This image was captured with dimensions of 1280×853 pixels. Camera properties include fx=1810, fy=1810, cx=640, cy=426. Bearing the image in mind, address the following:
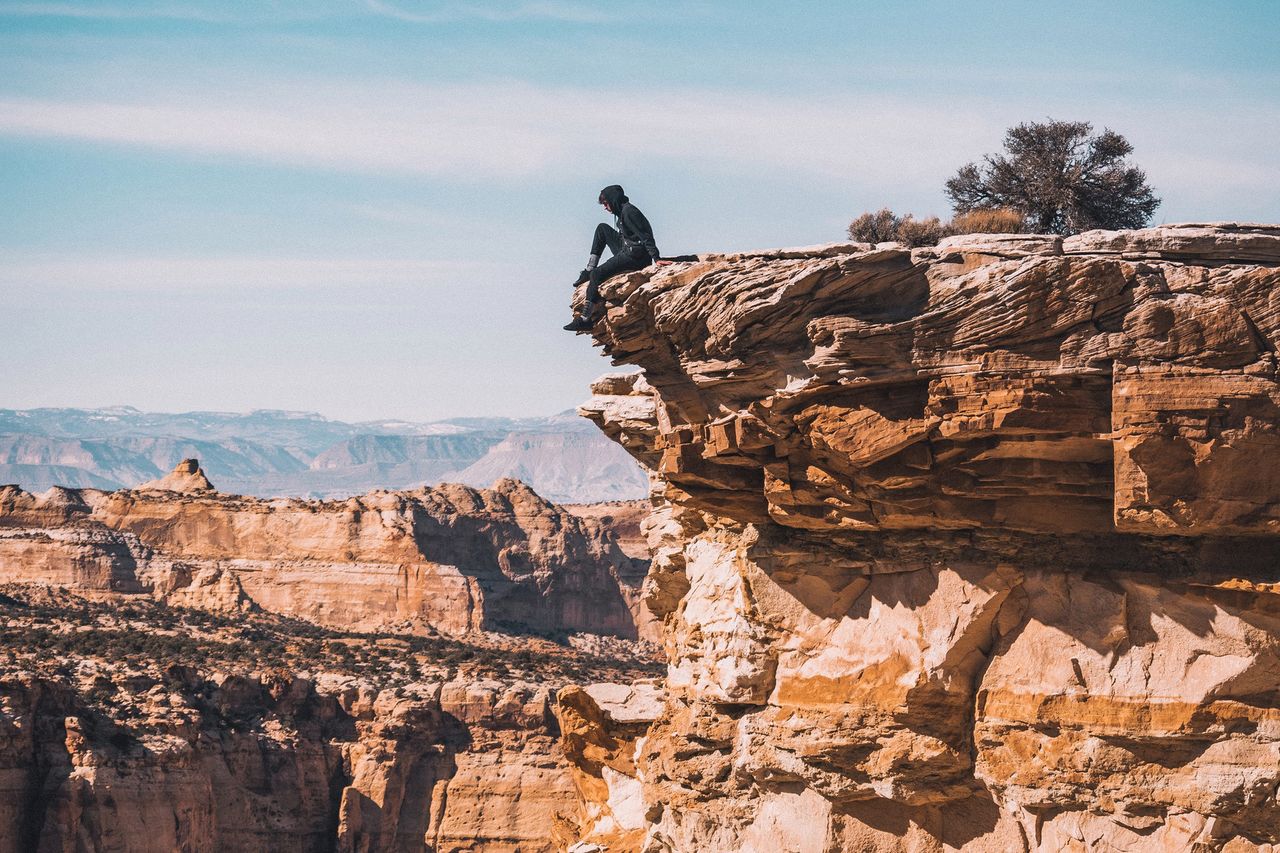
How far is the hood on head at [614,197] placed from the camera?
2298cm

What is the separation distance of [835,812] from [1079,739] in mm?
3901

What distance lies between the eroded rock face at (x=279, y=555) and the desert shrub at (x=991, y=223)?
2870 inches

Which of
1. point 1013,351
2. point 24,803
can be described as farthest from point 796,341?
point 24,803

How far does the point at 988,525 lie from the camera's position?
20.2 meters

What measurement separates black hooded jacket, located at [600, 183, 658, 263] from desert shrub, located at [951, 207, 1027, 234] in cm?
455

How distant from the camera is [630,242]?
2319 cm

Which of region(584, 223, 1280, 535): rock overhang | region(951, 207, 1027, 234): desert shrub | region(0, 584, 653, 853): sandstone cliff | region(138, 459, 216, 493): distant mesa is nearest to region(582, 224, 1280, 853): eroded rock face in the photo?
region(584, 223, 1280, 535): rock overhang

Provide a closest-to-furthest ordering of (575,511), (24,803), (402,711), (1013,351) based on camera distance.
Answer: (1013,351) → (24,803) → (402,711) → (575,511)

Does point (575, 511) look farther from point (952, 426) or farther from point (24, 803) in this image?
point (952, 426)

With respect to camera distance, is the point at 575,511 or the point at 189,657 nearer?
the point at 189,657

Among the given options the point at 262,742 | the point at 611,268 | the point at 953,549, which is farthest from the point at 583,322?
the point at 262,742

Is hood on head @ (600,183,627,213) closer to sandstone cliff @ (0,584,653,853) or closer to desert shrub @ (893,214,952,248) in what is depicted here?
desert shrub @ (893,214,952,248)

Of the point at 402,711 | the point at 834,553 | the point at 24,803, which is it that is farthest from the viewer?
the point at 402,711

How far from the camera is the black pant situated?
23.2m
